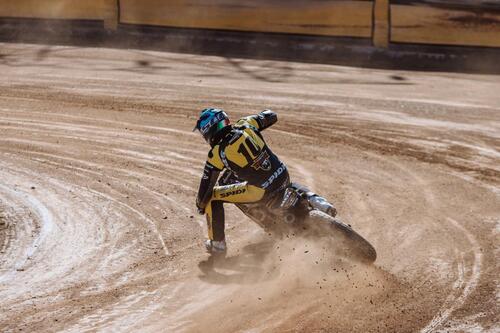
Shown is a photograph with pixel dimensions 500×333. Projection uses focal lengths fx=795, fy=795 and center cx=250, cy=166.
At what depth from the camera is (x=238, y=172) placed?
346 inches

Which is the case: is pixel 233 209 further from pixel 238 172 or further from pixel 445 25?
pixel 445 25

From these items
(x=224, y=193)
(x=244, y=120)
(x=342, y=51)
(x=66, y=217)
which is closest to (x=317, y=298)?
(x=224, y=193)

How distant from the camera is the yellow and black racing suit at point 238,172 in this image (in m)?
8.67

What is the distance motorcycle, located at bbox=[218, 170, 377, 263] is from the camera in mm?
8531

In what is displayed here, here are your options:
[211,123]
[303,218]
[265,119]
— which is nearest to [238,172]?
[211,123]

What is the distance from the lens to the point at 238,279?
8742 millimetres

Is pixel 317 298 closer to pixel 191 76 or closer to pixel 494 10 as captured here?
pixel 191 76

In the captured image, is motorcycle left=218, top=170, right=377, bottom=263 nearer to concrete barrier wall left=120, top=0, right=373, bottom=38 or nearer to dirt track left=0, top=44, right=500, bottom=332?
dirt track left=0, top=44, right=500, bottom=332

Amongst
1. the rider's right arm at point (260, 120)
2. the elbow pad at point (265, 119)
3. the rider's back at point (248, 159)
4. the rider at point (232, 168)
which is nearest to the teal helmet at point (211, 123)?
the rider at point (232, 168)

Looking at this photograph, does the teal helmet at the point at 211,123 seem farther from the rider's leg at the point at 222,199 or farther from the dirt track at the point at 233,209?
the dirt track at the point at 233,209

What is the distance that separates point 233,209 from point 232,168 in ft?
7.97

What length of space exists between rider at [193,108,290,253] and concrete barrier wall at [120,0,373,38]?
44.2ft

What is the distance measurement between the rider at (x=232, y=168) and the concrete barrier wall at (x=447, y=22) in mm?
13503

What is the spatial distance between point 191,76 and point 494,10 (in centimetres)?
837
